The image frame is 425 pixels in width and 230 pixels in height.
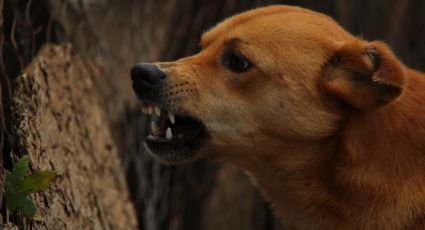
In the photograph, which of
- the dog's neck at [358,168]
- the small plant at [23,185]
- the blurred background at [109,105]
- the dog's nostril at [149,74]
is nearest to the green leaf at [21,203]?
the small plant at [23,185]

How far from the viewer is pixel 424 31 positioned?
28.6 feet

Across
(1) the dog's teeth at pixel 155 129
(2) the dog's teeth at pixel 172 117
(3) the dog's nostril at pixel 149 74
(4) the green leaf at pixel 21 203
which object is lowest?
(4) the green leaf at pixel 21 203

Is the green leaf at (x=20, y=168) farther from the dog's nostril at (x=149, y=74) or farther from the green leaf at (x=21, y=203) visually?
the dog's nostril at (x=149, y=74)

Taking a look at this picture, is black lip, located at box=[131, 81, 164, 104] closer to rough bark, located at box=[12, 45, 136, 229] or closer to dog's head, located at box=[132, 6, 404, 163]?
dog's head, located at box=[132, 6, 404, 163]

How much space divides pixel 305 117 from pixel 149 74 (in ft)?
2.62

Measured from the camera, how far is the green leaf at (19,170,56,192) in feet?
13.1

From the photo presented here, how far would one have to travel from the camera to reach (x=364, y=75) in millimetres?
4035

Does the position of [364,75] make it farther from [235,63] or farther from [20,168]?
[20,168]

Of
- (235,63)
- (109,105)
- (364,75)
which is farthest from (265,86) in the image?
(109,105)

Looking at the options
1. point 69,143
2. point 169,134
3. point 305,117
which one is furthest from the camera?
point 69,143

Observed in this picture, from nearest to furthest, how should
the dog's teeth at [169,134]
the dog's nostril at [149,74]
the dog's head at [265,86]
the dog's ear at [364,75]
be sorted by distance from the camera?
the dog's ear at [364,75], the dog's head at [265,86], the dog's nostril at [149,74], the dog's teeth at [169,134]

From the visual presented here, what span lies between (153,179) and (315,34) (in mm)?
3346

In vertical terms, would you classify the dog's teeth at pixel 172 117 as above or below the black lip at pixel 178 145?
above

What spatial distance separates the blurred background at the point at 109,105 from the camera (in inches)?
180
